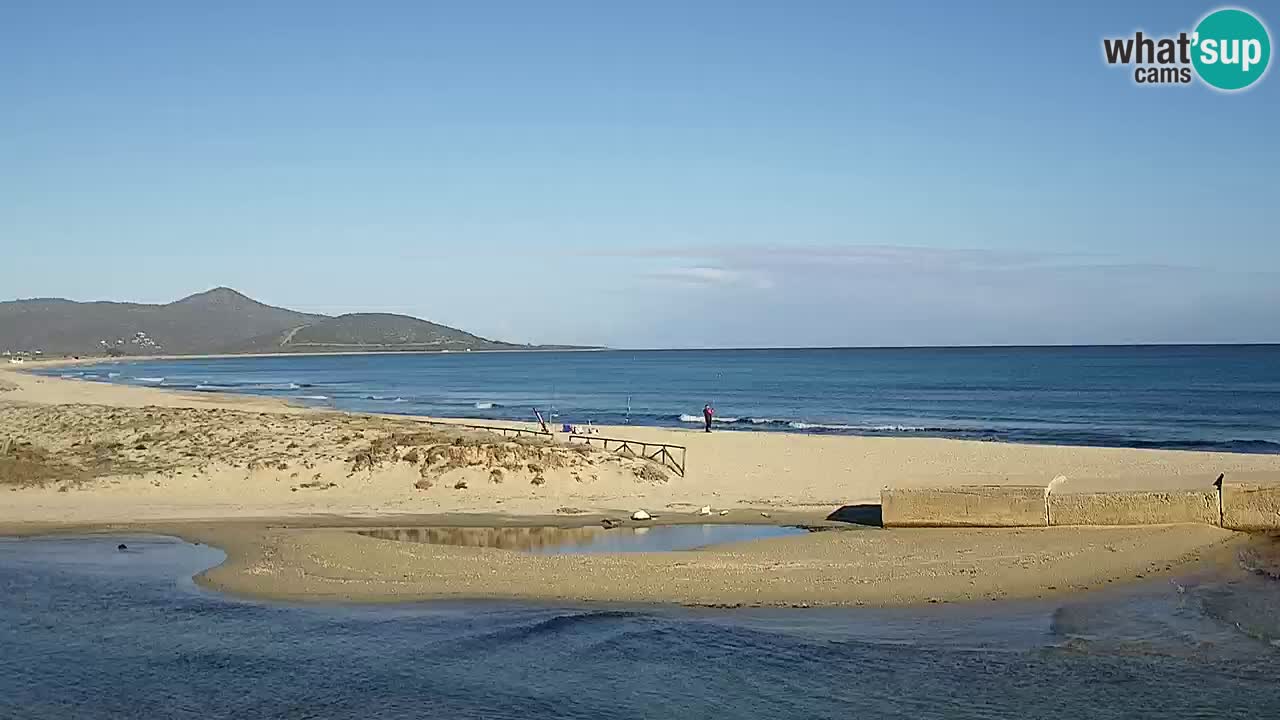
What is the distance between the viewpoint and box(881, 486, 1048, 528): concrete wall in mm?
16812

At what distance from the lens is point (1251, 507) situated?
16.5m

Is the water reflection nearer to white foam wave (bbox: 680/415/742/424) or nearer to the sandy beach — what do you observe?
the sandy beach

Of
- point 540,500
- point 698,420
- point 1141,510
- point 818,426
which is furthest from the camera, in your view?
point 698,420

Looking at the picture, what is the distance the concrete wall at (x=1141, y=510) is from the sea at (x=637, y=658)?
9.02ft

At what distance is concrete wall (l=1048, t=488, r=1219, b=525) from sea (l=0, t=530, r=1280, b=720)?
275 centimetres

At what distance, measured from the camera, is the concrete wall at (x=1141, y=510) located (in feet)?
54.5

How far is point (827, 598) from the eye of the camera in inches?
515

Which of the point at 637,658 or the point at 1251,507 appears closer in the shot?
the point at 637,658

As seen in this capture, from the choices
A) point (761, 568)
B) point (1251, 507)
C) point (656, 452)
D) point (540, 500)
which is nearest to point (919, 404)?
point (656, 452)

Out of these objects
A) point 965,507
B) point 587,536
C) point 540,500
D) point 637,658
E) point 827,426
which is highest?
point 965,507

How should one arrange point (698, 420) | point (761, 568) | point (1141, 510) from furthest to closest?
point (698, 420) → point (1141, 510) → point (761, 568)

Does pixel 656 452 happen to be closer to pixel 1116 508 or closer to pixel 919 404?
pixel 1116 508

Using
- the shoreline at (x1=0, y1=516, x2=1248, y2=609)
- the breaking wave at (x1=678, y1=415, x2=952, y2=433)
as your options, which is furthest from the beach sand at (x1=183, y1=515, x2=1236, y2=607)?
the breaking wave at (x1=678, y1=415, x2=952, y2=433)

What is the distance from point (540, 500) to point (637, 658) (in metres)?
11.2
